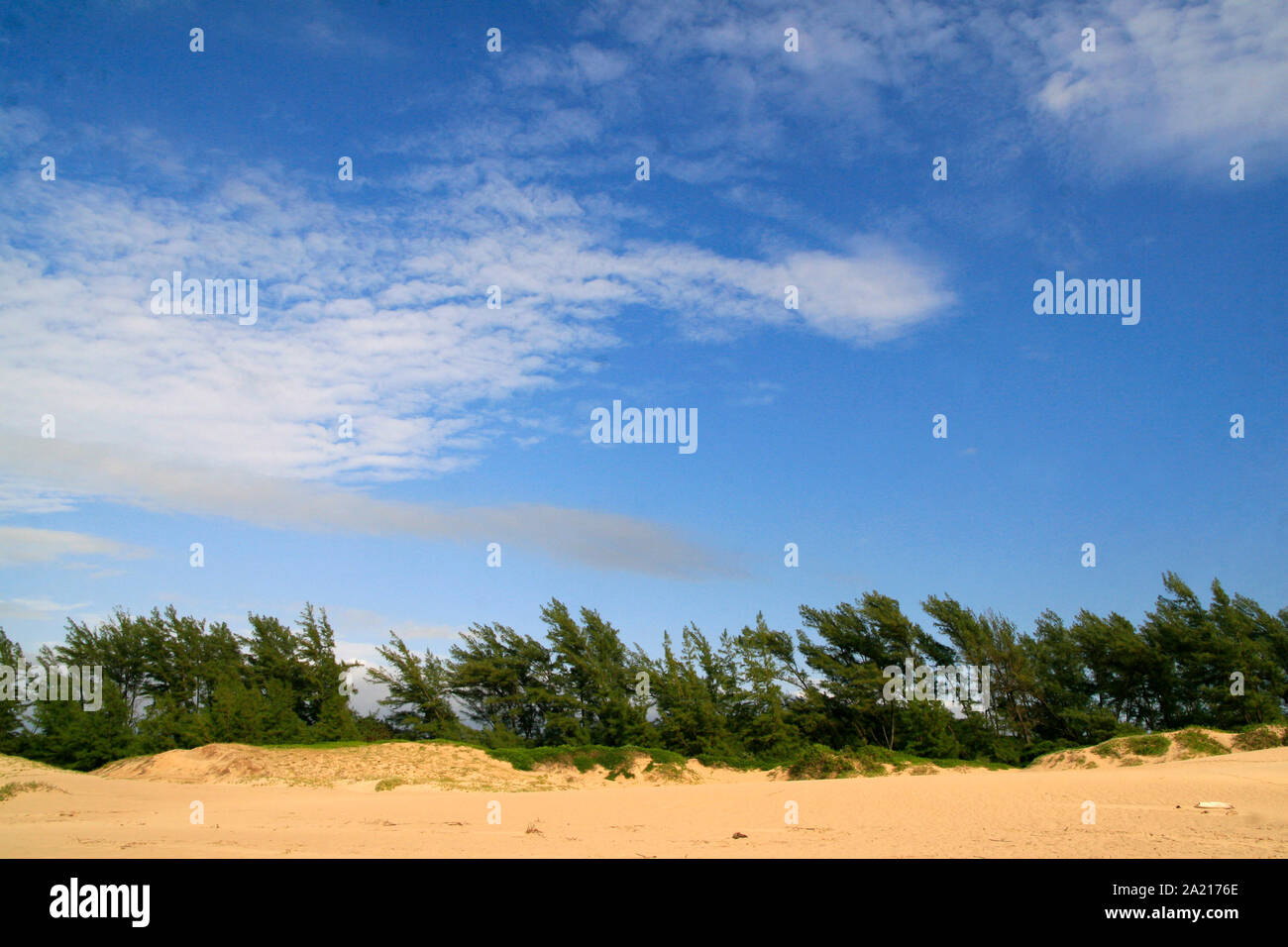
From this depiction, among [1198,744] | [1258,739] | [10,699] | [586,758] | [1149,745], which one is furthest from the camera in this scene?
[10,699]

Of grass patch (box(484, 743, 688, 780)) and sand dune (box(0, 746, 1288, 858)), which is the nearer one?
sand dune (box(0, 746, 1288, 858))

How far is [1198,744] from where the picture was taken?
26.1 meters

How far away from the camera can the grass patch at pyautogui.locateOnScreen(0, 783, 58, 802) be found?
20.5 metres

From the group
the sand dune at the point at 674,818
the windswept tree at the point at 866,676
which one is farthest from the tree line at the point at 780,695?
the sand dune at the point at 674,818

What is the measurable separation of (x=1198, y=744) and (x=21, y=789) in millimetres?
34123

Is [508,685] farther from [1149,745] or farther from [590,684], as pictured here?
[1149,745]

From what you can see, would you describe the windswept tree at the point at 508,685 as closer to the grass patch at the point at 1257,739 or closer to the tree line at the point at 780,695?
the tree line at the point at 780,695

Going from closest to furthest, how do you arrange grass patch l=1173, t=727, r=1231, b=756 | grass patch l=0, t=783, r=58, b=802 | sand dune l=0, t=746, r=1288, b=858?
sand dune l=0, t=746, r=1288, b=858 < grass patch l=0, t=783, r=58, b=802 < grass patch l=1173, t=727, r=1231, b=756

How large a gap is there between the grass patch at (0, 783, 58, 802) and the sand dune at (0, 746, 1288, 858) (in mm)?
171

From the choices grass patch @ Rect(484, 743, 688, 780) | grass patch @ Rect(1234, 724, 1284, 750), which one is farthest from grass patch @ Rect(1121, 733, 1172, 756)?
grass patch @ Rect(484, 743, 688, 780)

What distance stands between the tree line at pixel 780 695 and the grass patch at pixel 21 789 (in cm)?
1356

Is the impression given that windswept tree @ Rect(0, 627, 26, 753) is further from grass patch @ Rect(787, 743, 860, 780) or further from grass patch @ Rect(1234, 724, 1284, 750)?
grass patch @ Rect(1234, 724, 1284, 750)

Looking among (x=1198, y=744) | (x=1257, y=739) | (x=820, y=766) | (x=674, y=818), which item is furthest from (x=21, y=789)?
(x=1257, y=739)
